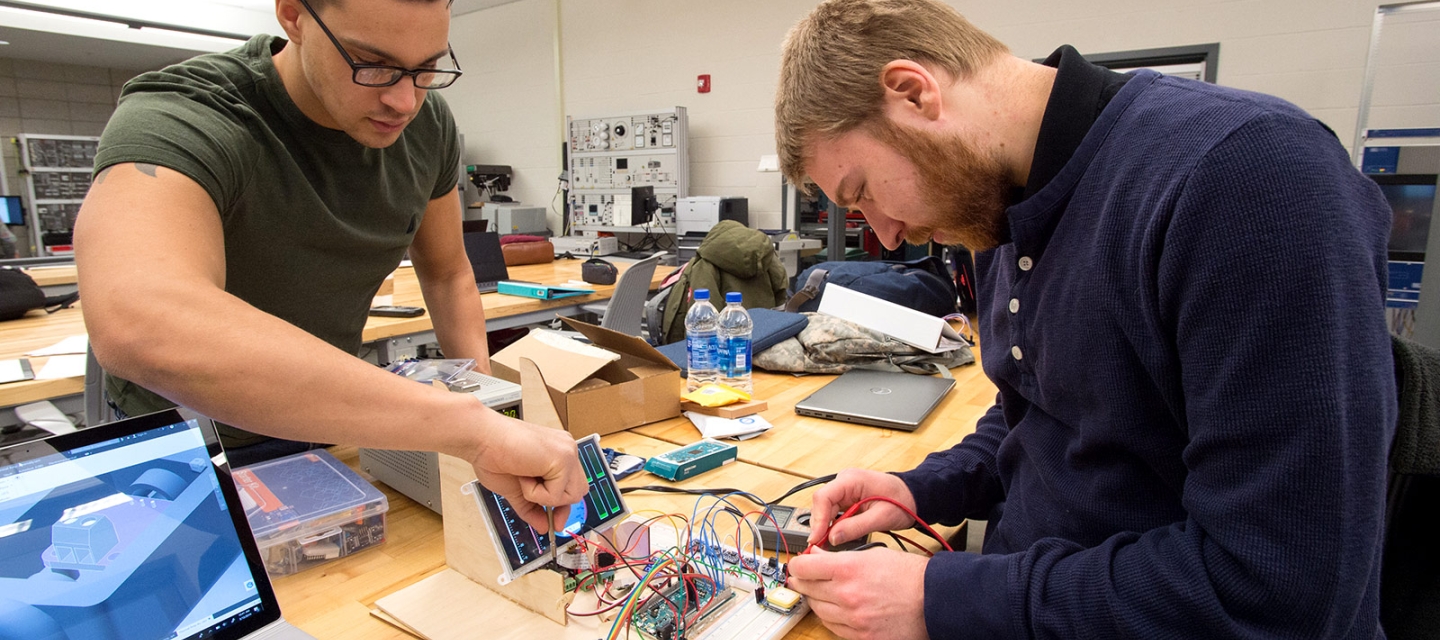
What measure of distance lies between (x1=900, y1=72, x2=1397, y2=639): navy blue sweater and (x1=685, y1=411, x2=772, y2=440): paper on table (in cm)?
69

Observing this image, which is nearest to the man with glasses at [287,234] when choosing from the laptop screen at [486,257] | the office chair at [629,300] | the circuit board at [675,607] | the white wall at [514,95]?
the circuit board at [675,607]

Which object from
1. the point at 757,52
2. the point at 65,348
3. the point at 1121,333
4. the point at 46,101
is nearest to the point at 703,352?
the point at 1121,333

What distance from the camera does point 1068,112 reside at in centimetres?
82

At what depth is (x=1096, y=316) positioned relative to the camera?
77 centimetres

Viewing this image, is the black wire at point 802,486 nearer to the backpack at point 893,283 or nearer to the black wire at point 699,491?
the black wire at point 699,491

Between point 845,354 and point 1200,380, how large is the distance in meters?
1.30

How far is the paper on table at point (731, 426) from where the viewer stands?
150cm

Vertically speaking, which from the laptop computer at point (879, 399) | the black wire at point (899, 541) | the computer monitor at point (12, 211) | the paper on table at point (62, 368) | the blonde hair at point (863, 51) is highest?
the blonde hair at point (863, 51)

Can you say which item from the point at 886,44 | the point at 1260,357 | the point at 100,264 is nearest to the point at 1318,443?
the point at 1260,357

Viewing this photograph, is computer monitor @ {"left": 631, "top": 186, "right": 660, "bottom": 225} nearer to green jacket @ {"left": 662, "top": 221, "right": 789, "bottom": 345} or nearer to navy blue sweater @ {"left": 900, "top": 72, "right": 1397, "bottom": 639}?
green jacket @ {"left": 662, "top": 221, "right": 789, "bottom": 345}

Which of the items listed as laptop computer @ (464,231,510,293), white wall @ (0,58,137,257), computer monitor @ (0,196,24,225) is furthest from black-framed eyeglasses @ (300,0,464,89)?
white wall @ (0,58,137,257)

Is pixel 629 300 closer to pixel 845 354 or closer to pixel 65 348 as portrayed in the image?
pixel 845 354

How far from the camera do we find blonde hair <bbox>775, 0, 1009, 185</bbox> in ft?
2.88

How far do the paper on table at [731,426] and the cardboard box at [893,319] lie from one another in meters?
0.56
